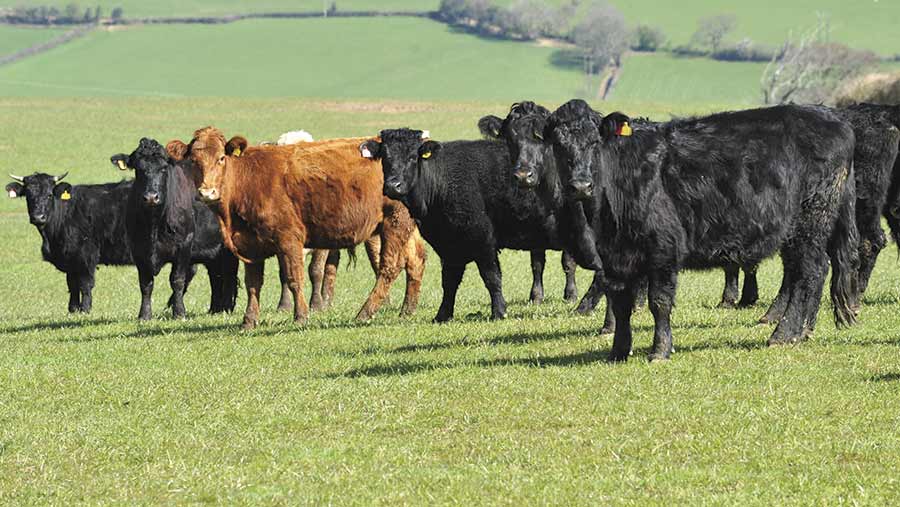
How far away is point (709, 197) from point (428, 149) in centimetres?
441

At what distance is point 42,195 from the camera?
20.8 meters

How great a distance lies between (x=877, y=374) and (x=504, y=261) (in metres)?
19.6

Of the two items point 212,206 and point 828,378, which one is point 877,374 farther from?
point 212,206

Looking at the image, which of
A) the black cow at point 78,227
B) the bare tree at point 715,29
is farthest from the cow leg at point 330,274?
the bare tree at point 715,29

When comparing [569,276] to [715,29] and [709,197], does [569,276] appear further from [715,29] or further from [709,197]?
[715,29]

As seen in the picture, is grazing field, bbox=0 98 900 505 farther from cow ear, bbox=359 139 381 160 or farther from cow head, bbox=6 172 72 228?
cow head, bbox=6 172 72 228

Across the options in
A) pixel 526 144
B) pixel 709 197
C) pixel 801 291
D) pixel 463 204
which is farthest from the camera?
pixel 463 204

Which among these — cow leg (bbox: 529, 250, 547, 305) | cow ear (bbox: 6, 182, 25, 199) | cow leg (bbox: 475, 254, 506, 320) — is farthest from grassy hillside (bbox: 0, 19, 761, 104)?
cow leg (bbox: 475, 254, 506, 320)

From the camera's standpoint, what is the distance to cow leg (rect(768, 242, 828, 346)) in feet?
36.7

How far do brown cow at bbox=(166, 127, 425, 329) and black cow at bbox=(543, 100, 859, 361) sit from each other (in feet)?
14.8

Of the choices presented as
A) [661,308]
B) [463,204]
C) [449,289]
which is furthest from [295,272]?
[661,308]

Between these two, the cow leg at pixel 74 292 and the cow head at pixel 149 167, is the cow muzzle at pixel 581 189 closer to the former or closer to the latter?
the cow head at pixel 149 167

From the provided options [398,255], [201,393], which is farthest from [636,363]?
[398,255]

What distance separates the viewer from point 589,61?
112938mm
